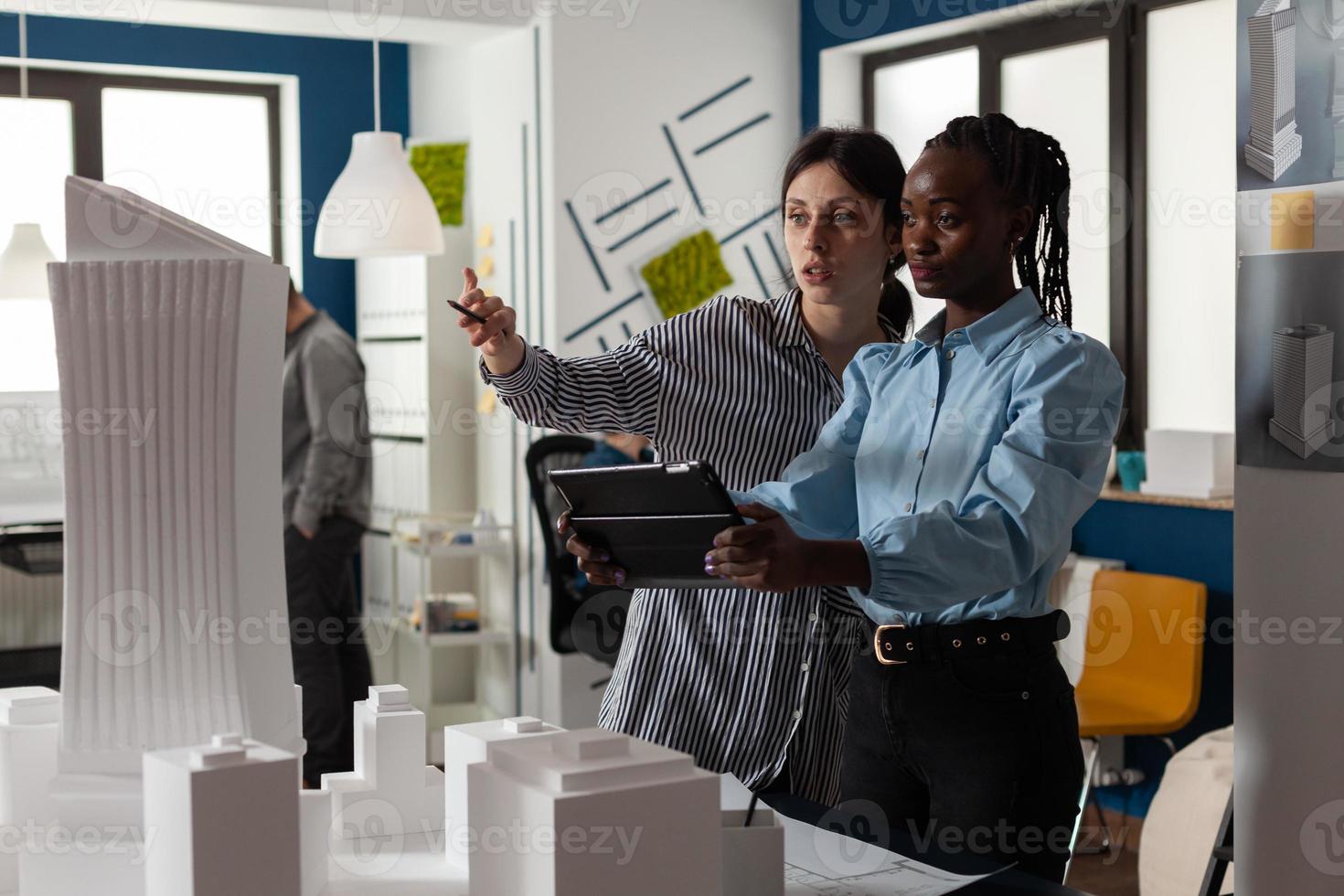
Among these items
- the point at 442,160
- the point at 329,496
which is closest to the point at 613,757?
the point at 329,496

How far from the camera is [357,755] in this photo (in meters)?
1.60

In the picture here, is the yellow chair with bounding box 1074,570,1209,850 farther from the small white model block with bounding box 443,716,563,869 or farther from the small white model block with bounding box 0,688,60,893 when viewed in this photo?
the small white model block with bounding box 0,688,60,893

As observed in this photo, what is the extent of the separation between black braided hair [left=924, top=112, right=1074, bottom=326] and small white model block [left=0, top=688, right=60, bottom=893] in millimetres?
1144

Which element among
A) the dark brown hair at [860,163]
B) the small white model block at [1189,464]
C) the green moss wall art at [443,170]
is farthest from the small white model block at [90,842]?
the green moss wall art at [443,170]

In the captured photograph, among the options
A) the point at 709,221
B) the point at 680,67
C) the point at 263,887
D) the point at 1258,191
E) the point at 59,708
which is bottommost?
the point at 263,887

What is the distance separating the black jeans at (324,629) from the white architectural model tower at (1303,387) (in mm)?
3009

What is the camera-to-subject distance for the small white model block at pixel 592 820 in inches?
46.9

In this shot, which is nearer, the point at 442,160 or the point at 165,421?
the point at 165,421

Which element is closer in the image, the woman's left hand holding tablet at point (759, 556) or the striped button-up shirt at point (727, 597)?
the woman's left hand holding tablet at point (759, 556)

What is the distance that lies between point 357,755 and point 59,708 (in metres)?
0.31

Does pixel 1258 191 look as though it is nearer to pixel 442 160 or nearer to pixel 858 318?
pixel 858 318

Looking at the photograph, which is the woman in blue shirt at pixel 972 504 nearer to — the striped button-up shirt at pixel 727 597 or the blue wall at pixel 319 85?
the striped button-up shirt at pixel 727 597

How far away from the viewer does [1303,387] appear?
6.97 ft

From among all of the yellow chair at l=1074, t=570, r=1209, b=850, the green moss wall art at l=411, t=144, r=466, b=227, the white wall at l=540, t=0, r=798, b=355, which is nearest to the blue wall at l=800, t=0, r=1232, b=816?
the yellow chair at l=1074, t=570, r=1209, b=850
